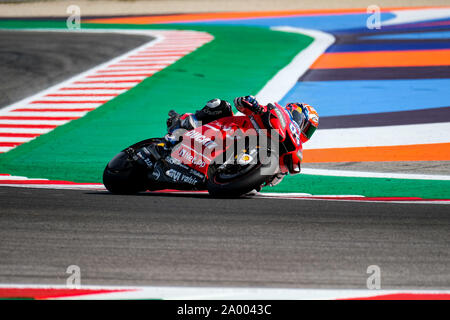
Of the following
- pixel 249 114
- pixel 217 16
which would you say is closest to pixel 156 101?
pixel 249 114

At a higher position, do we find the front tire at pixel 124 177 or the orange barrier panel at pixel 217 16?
the orange barrier panel at pixel 217 16

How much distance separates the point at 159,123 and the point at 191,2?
25.6 meters

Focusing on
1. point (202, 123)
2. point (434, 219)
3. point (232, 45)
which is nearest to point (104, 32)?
point (232, 45)

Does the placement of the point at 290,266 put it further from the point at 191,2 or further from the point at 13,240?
the point at 191,2

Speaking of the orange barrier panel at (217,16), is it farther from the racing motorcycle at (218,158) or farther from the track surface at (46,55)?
the racing motorcycle at (218,158)

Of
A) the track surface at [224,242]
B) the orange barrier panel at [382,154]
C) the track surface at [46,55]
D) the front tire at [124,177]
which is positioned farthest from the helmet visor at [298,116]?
the track surface at [46,55]

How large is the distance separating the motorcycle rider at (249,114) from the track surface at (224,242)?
0.86 metres

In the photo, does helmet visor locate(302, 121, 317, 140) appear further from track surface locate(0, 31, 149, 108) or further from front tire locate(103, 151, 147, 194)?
track surface locate(0, 31, 149, 108)

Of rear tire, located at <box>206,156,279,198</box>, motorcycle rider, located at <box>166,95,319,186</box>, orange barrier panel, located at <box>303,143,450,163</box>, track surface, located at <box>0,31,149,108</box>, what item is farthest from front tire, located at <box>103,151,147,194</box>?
track surface, located at <box>0,31,149,108</box>

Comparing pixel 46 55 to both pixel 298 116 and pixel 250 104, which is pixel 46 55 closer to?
pixel 250 104

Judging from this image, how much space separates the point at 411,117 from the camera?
14703 mm

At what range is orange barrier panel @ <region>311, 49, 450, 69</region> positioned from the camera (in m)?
20.2

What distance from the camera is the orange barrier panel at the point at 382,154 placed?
1184cm

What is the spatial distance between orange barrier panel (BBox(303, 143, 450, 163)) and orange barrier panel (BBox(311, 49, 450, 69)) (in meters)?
7.68
